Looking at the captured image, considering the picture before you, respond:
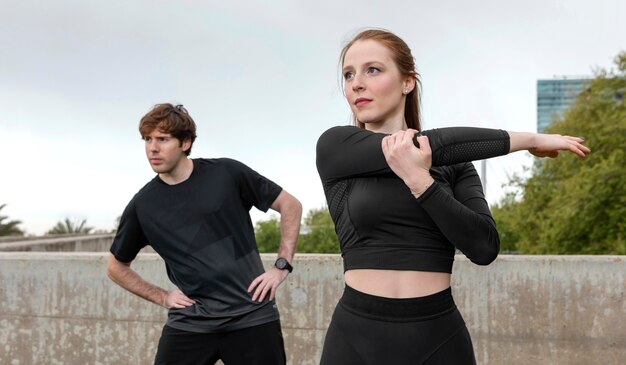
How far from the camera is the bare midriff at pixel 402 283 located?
2.40 meters

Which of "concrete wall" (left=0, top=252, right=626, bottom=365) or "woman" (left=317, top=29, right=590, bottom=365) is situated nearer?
"woman" (left=317, top=29, right=590, bottom=365)

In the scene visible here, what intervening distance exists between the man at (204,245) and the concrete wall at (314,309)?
6.06ft

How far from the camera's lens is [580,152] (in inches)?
94.9

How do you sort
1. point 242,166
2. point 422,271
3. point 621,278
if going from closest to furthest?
point 422,271 → point 242,166 → point 621,278

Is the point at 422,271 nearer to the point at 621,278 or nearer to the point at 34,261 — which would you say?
the point at 621,278

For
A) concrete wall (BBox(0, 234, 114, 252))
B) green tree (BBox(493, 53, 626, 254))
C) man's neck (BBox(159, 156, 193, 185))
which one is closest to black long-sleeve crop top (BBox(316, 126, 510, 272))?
man's neck (BBox(159, 156, 193, 185))

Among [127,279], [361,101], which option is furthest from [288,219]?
[361,101]

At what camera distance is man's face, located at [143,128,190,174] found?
13.7ft

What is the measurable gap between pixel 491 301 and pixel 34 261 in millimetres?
3759

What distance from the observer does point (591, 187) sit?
22609mm

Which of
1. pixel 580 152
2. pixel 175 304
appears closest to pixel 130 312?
pixel 175 304

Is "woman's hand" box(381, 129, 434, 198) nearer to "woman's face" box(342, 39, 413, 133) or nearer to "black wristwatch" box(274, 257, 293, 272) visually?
"woman's face" box(342, 39, 413, 133)

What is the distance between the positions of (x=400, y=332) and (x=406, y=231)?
31 centimetres

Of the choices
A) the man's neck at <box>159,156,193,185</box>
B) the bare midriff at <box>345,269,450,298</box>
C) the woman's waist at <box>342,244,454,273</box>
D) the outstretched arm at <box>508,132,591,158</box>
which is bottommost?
the bare midriff at <box>345,269,450,298</box>
